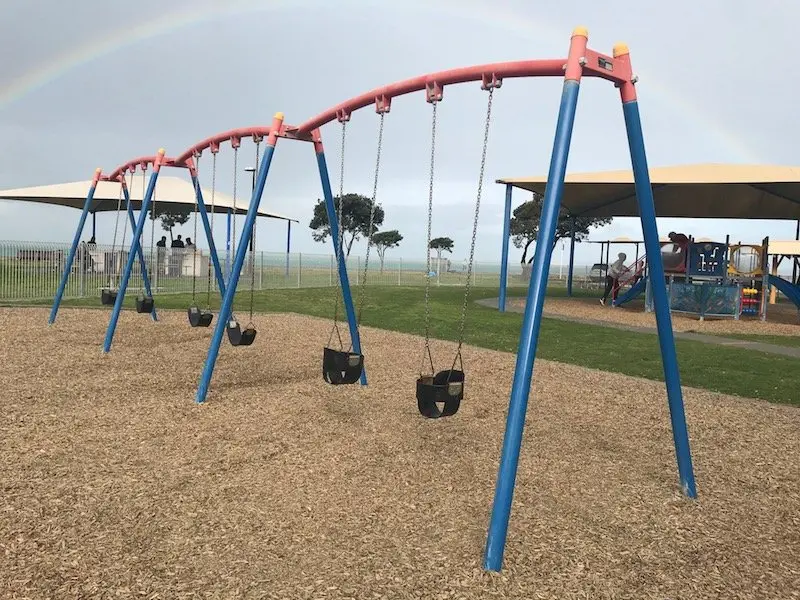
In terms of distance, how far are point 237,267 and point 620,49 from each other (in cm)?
365

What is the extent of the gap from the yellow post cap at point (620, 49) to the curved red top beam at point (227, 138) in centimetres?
349

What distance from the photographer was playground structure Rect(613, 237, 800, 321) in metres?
15.0

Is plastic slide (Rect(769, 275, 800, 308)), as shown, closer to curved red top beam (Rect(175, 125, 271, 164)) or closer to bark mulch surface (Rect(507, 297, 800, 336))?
bark mulch surface (Rect(507, 297, 800, 336))

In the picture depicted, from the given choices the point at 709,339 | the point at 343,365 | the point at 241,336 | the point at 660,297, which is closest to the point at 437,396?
the point at 343,365

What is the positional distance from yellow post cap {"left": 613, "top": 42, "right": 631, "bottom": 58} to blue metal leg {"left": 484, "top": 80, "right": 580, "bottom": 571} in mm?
569

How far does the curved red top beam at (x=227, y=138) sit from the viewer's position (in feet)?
20.0

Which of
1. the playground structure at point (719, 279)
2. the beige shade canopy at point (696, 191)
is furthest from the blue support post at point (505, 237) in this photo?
the playground structure at point (719, 279)

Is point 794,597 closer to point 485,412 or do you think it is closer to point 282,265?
point 485,412

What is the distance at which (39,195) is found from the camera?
2180 centimetres

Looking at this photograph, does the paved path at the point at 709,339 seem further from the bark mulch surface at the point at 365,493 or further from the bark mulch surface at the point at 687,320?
the bark mulch surface at the point at 365,493

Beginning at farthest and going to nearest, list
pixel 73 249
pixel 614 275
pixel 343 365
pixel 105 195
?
pixel 105 195 < pixel 614 275 < pixel 73 249 < pixel 343 365

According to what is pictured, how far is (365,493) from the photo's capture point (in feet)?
11.7

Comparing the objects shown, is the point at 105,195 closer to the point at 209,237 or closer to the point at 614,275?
the point at 209,237

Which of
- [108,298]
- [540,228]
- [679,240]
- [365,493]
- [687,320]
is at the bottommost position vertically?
[365,493]
